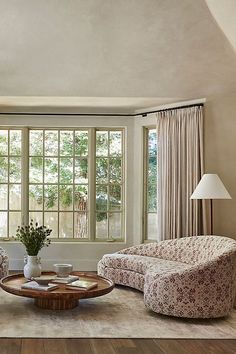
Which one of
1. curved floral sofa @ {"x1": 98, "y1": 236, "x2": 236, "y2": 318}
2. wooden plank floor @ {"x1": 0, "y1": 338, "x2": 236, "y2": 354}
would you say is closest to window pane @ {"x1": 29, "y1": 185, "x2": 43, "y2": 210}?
curved floral sofa @ {"x1": 98, "y1": 236, "x2": 236, "y2": 318}

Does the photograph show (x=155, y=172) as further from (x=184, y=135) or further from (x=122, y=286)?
(x=122, y=286)

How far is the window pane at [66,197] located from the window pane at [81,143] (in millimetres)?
576

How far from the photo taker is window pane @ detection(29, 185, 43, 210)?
8.27 meters

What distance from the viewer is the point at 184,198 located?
7457 millimetres

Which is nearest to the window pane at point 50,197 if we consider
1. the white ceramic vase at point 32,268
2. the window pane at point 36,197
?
the window pane at point 36,197

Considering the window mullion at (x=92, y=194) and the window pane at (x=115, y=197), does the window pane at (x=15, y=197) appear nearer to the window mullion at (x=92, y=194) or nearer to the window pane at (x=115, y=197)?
the window mullion at (x=92, y=194)

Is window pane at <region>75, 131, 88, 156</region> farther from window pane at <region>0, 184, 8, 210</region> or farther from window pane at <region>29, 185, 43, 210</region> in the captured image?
window pane at <region>0, 184, 8, 210</region>

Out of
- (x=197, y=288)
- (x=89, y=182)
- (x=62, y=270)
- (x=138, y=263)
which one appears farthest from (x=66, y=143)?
(x=197, y=288)

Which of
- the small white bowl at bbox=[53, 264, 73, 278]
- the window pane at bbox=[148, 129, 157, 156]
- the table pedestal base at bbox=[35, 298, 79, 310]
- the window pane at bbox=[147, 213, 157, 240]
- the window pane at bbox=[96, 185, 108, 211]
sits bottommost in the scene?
the table pedestal base at bbox=[35, 298, 79, 310]

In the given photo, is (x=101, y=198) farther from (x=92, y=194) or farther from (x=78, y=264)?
(x=78, y=264)

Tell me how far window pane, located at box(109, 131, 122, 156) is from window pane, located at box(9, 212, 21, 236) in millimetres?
1759

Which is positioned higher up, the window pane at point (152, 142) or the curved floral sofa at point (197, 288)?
the window pane at point (152, 142)

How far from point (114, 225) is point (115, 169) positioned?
2.90ft

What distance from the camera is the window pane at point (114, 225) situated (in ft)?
27.3
